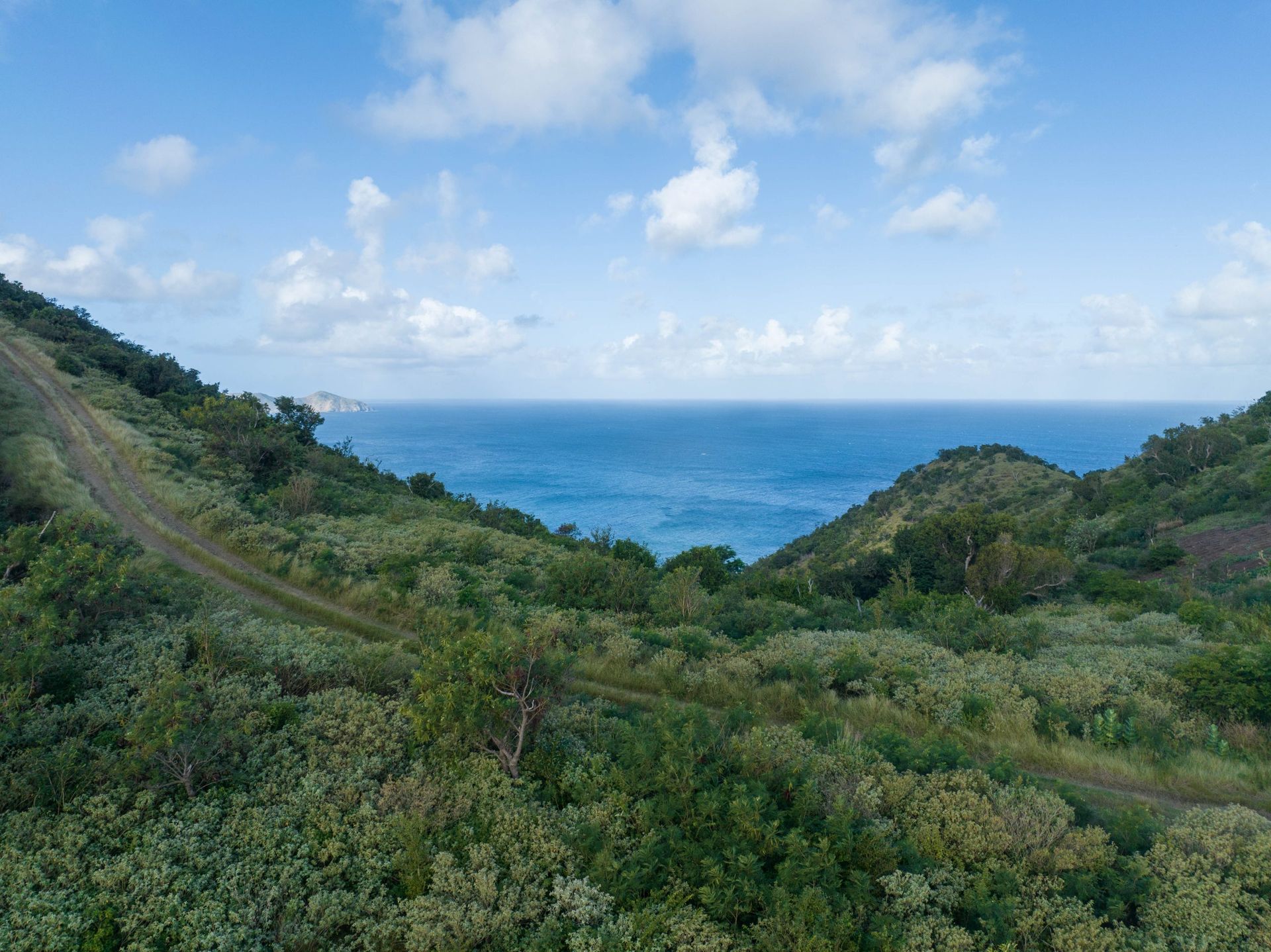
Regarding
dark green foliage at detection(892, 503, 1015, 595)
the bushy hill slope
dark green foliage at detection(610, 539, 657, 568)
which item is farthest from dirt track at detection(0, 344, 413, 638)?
the bushy hill slope

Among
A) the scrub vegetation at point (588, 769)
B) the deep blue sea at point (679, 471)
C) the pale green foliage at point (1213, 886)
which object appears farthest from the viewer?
the deep blue sea at point (679, 471)

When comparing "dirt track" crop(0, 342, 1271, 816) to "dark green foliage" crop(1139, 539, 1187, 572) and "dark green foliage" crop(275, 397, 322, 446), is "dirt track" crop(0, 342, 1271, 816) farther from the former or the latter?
"dark green foliage" crop(1139, 539, 1187, 572)

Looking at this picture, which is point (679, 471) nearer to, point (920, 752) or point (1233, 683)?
point (1233, 683)

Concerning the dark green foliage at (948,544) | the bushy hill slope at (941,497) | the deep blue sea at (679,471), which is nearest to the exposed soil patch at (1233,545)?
the dark green foliage at (948,544)

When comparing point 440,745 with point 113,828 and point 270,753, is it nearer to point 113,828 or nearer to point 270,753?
point 270,753

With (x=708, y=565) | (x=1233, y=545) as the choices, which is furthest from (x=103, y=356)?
(x=1233, y=545)

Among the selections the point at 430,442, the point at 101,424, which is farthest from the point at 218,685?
the point at 430,442

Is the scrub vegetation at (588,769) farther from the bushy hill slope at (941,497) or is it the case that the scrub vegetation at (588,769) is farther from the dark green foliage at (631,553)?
the bushy hill slope at (941,497)
